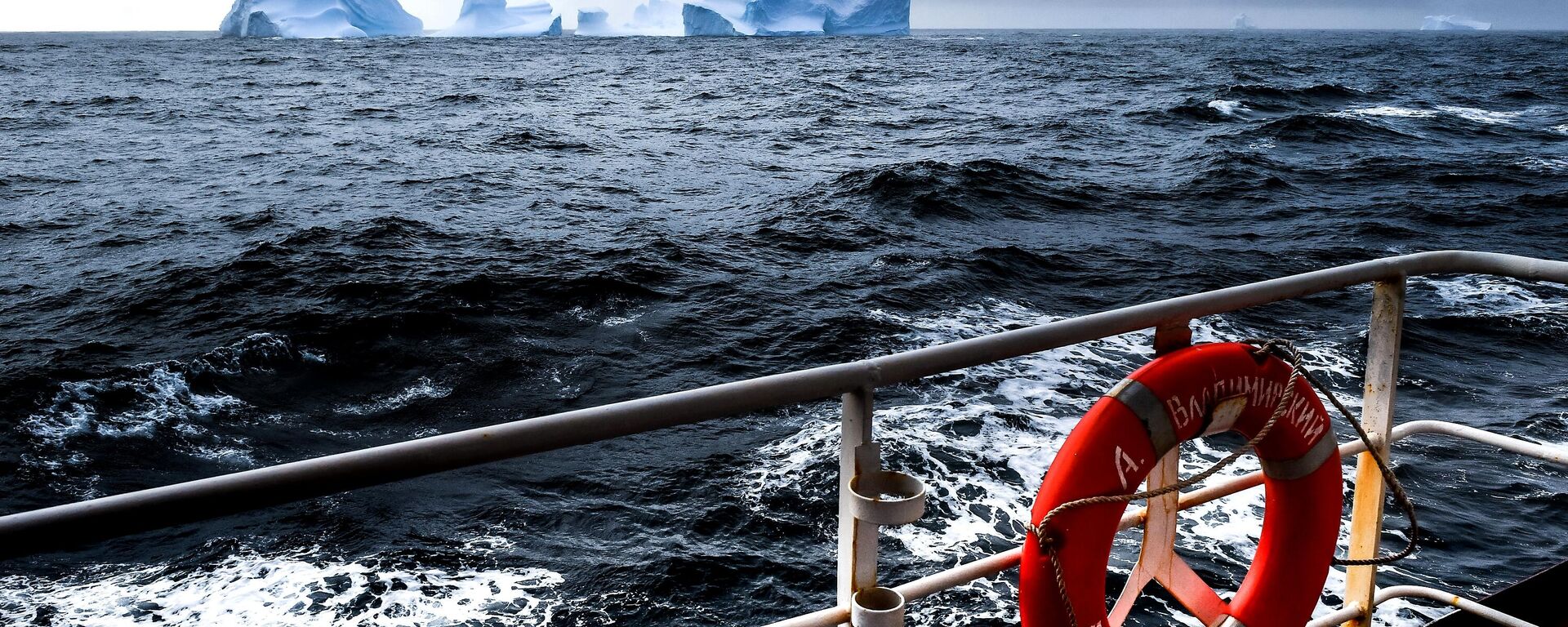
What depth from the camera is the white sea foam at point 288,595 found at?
14.9 feet

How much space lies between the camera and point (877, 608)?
1.13m

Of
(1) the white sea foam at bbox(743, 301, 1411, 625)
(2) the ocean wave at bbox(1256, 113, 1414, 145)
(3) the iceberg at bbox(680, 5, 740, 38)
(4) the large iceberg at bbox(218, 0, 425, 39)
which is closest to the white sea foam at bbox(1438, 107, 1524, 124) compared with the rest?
(2) the ocean wave at bbox(1256, 113, 1414, 145)

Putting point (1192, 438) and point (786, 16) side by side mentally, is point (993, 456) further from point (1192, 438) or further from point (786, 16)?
point (786, 16)

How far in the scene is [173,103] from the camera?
27.6 metres

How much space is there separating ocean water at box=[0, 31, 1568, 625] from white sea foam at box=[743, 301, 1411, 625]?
3 cm

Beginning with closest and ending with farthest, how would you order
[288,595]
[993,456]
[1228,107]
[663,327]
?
[288,595]
[993,456]
[663,327]
[1228,107]

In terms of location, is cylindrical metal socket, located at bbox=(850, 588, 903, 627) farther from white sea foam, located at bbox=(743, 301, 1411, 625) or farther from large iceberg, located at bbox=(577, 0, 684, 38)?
large iceberg, located at bbox=(577, 0, 684, 38)

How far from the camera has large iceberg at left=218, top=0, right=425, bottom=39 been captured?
63.7 m

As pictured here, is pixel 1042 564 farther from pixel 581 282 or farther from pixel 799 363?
pixel 581 282

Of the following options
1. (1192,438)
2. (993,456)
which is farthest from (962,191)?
(1192,438)

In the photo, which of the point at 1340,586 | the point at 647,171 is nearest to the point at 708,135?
the point at 647,171

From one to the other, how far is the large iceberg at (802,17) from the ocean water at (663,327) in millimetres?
48946

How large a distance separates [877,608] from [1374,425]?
38.7 inches

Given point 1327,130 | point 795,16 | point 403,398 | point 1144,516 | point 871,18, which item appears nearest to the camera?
point 1144,516
